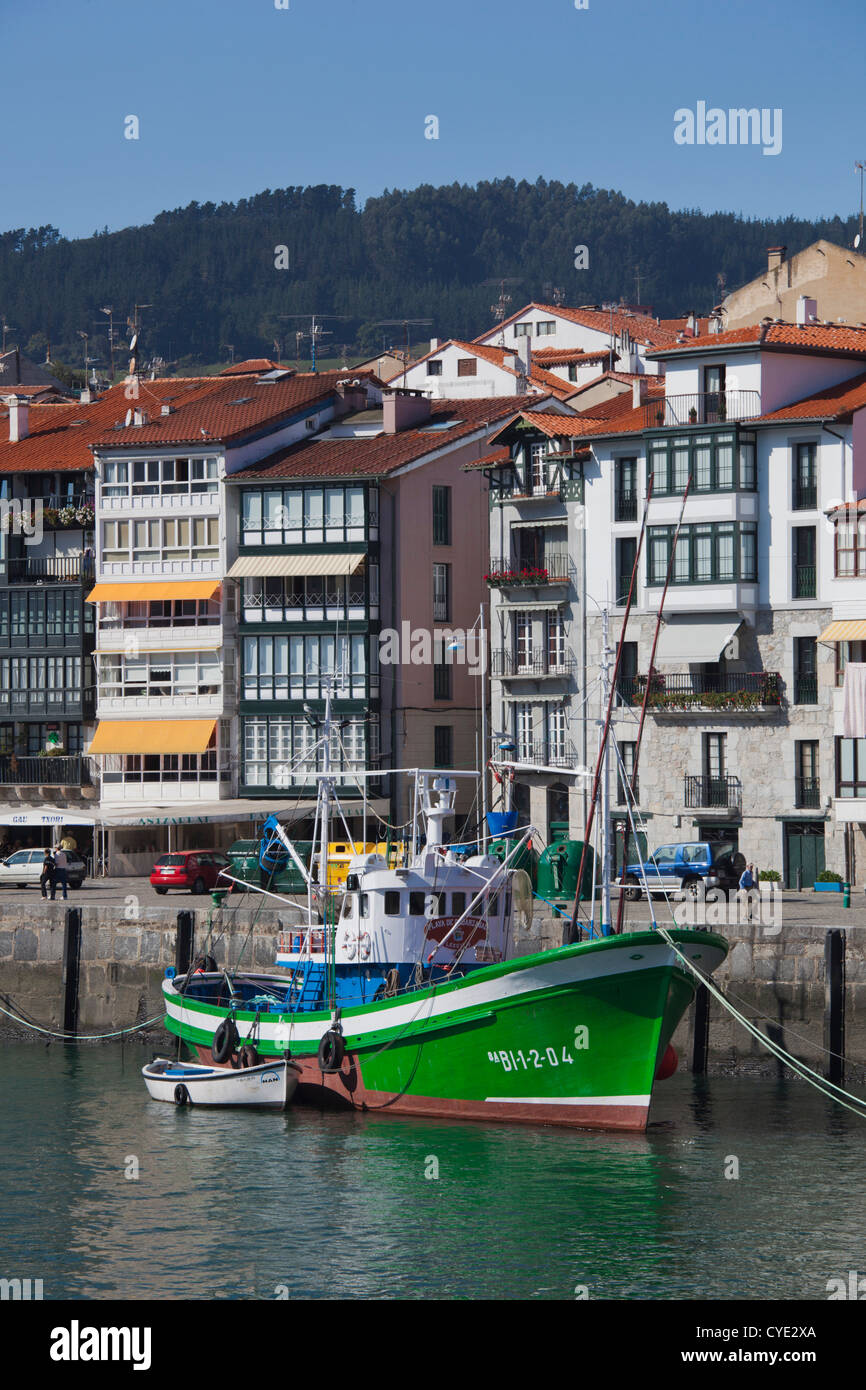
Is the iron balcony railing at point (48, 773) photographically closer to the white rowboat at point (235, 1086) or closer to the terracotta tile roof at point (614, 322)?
the white rowboat at point (235, 1086)

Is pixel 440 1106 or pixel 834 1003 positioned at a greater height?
pixel 834 1003

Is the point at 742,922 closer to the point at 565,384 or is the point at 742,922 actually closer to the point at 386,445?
the point at 386,445

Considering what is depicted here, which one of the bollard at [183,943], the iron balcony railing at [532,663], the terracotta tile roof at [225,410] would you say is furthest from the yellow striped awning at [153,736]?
the bollard at [183,943]

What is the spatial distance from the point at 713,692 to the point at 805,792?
14.2 feet

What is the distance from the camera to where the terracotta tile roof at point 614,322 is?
130 meters

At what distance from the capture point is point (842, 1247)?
3438cm

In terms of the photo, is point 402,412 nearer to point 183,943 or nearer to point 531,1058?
point 183,943

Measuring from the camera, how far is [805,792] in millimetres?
68312

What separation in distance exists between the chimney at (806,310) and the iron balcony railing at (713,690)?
17219mm

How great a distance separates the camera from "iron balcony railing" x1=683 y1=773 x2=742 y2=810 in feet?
228

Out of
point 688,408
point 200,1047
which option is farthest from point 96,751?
point 200,1047

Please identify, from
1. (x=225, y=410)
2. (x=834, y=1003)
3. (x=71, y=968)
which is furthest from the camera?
(x=225, y=410)

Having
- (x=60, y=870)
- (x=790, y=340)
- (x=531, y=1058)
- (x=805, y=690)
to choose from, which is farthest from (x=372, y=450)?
(x=531, y=1058)
